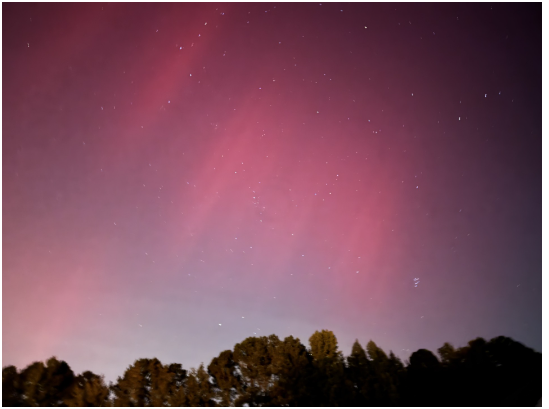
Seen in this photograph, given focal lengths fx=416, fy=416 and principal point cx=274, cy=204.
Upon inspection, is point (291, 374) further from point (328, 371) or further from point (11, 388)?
point (11, 388)

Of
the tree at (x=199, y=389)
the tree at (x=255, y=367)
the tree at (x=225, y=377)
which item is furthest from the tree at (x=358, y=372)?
the tree at (x=199, y=389)

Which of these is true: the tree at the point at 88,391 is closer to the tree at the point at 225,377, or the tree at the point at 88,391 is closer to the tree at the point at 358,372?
the tree at the point at 225,377

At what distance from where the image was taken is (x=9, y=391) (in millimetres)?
17719

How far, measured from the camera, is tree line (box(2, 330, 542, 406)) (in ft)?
54.4

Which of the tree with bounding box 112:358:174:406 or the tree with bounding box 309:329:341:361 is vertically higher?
the tree with bounding box 309:329:341:361

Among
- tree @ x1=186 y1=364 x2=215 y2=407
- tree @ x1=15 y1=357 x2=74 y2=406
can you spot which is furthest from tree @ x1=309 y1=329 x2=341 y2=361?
tree @ x1=15 y1=357 x2=74 y2=406

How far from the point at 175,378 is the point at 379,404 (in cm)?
947

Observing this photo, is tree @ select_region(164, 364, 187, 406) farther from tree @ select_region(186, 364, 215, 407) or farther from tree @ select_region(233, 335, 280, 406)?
tree @ select_region(233, 335, 280, 406)

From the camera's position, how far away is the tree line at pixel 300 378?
16.6 m

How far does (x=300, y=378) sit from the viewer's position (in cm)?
1867

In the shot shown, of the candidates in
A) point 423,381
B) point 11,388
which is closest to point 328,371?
point 423,381

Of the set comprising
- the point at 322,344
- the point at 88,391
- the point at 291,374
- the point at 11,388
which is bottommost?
the point at 88,391
